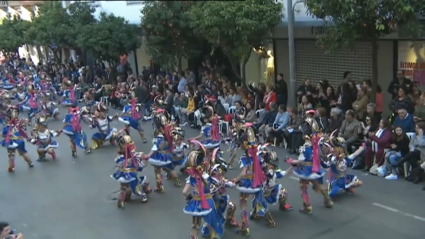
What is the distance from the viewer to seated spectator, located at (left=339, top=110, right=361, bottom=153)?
11.4 metres

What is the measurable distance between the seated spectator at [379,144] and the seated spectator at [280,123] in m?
2.58

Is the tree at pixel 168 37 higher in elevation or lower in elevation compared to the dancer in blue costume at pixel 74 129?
higher

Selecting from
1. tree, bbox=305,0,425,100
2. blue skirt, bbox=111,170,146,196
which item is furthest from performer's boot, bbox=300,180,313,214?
tree, bbox=305,0,425,100

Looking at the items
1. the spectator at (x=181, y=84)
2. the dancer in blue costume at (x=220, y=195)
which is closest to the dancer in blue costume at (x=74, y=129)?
the spectator at (x=181, y=84)

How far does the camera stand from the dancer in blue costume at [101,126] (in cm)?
1495

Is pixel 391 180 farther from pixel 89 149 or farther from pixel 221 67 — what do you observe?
pixel 221 67

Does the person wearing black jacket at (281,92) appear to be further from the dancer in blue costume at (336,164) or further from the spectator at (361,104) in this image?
the dancer in blue costume at (336,164)

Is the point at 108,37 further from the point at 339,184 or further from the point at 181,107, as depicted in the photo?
the point at 339,184

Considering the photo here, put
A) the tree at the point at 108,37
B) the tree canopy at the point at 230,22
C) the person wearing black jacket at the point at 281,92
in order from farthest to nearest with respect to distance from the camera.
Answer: the tree at the point at 108,37 → the person wearing black jacket at the point at 281,92 → the tree canopy at the point at 230,22

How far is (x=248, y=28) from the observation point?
13.9 m

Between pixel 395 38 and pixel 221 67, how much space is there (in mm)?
8071

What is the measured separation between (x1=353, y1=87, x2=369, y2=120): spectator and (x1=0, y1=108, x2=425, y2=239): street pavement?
1.86 meters

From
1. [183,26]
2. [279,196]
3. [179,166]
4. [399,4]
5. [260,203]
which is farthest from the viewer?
[183,26]

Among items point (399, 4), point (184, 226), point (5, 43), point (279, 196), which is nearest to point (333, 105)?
point (399, 4)
